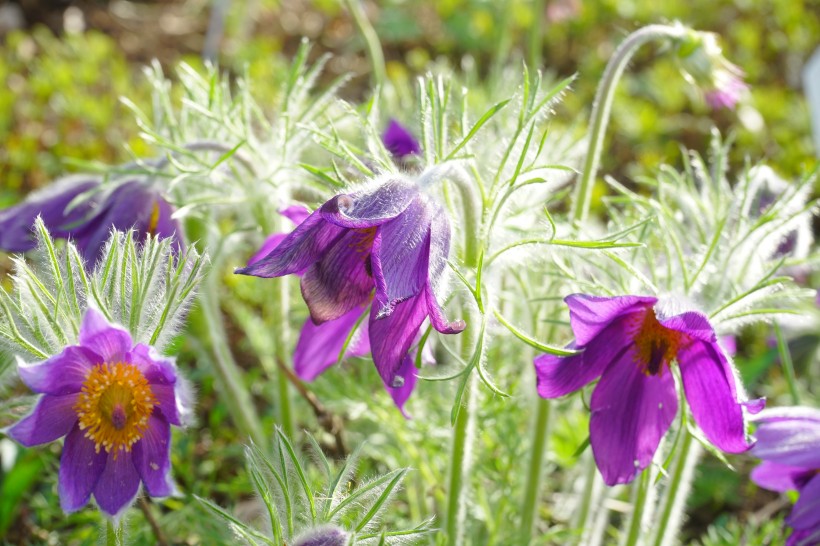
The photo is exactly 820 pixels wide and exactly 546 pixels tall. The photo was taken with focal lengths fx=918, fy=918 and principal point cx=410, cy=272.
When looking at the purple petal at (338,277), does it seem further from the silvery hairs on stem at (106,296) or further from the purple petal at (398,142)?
the purple petal at (398,142)

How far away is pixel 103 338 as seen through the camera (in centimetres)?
92

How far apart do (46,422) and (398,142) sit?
2.25 ft

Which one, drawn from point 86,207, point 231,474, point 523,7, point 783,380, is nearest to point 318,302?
point 86,207

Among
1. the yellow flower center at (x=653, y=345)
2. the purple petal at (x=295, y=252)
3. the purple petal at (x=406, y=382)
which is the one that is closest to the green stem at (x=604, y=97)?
the yellow flower center at (x=653, y=345)

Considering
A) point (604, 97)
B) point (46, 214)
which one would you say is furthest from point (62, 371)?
point (604, 97)

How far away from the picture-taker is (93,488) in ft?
3.22

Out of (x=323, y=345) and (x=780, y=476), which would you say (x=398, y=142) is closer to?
(x=323, y=345)

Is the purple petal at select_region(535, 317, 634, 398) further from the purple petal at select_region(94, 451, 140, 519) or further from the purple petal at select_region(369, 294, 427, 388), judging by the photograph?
the purple petal at select_region(94, 451, 140, 519)

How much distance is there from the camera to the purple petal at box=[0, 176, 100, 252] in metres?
1.40

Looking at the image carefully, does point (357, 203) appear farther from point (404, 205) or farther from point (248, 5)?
point (248, 5)

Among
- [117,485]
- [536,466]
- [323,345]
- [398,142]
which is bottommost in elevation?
[117,485]

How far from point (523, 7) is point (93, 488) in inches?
121

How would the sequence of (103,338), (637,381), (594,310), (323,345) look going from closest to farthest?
(103,338) < (594,310) < (637,381) < (323,345)

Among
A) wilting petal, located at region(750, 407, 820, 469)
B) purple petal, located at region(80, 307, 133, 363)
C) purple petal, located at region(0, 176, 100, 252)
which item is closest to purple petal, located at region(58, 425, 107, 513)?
purple petal, located at region(80, 307, 133, 363)
